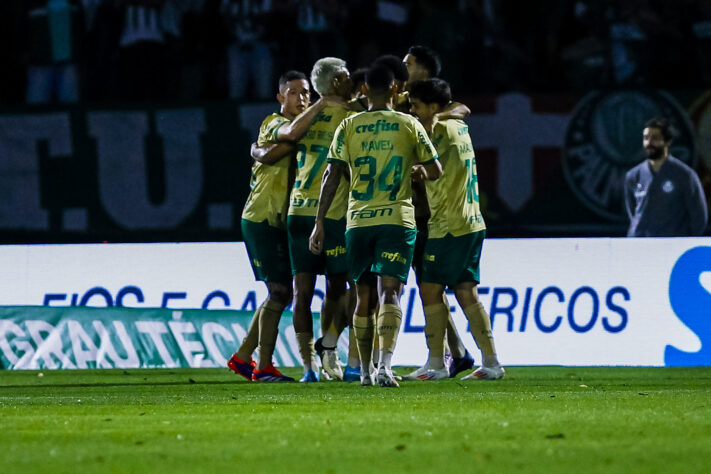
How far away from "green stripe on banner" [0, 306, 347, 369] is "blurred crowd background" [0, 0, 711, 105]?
5807 millimetres

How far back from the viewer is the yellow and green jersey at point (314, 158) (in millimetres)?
8625

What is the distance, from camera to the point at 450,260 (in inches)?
341

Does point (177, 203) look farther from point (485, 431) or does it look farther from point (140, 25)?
point (485, 431)

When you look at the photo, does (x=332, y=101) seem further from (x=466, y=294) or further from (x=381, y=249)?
(x=466, y=294)

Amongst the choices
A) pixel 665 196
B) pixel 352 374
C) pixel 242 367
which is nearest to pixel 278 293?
pixel 242 367

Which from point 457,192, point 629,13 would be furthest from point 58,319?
point 629,13

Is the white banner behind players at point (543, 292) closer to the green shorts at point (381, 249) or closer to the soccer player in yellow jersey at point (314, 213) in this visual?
the soccer player in yellow jersey at point (314, 213)

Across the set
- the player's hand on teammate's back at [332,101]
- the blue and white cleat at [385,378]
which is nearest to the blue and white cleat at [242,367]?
the blue and white cleat at [385,378]

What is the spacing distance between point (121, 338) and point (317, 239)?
3577 mm

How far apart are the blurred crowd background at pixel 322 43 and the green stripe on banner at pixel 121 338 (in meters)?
5.81

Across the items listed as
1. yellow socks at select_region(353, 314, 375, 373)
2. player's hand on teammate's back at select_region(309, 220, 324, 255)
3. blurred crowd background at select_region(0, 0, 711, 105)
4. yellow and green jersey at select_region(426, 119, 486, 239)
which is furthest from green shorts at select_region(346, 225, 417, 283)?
blurred crowd background at select_region(0, 0, 711, 105)

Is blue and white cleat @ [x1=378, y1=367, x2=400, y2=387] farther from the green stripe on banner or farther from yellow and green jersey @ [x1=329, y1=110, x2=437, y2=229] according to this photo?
the green stripe on banner

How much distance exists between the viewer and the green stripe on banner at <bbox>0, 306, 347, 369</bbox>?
10.9m

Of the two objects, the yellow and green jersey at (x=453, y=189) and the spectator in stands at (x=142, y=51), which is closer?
the yellow and green jersey at (x=453, y=189)
